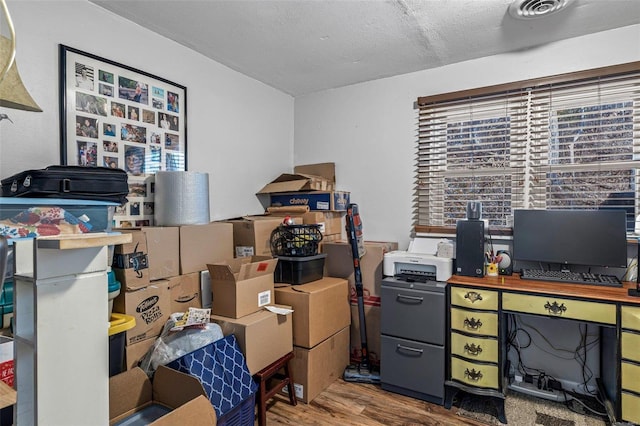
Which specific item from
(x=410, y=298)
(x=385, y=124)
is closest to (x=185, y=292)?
(x=410, y=298)

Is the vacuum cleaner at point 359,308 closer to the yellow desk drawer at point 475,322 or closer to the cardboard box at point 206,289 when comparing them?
the yellow desk drawer at point 475,322

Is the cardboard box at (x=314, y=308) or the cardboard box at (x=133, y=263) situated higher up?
the cardboard box at (x=133, y=263)

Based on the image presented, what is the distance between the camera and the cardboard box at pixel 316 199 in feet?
9.98

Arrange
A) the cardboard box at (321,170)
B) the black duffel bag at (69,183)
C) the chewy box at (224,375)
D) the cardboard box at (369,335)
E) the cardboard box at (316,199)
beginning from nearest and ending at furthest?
the black duffel bag at (69,183), the chewy box at (224,375), the cardboard box at (369,335), the cardboard box at (316,199), the cardboard box at (321,170)

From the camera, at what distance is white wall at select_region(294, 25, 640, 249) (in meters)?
2.60

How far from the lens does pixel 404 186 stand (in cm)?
306

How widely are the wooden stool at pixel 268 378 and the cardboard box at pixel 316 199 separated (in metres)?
1.25

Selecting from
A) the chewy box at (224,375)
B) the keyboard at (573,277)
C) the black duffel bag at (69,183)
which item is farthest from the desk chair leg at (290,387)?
the keyboard at (573,277)

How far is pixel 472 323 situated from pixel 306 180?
1.67 meters

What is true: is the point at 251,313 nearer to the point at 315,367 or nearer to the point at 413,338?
the point at 315,367

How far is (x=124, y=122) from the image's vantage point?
2.16m

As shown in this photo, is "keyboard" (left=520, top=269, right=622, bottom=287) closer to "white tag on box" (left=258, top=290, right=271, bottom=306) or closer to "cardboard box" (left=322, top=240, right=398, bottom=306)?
"cardboard box" (left=322, top=240, right=398, bottom=306)

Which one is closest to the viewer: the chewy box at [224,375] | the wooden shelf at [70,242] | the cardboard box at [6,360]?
the wooden shelf at [70,242]

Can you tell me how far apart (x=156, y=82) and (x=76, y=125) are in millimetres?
613
